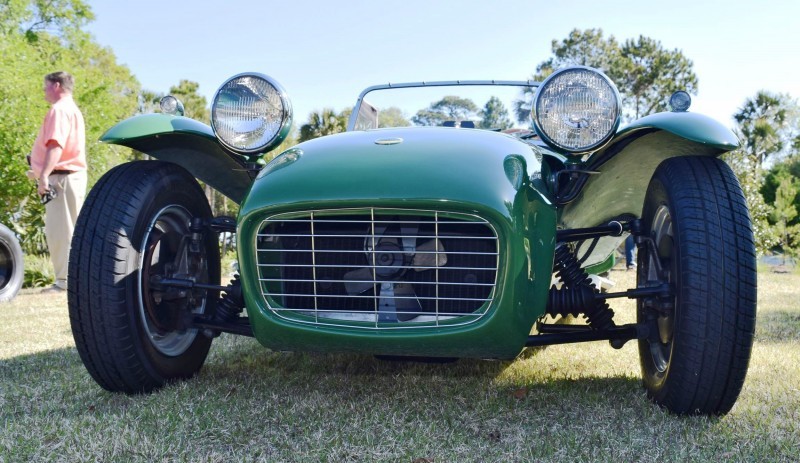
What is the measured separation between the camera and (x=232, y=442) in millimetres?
1953

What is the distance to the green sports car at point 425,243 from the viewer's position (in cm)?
200

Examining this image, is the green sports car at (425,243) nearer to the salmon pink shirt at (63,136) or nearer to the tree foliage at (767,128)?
the salmon pink shirt at (63,136)

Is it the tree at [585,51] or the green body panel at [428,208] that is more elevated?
the tree at [585,51]

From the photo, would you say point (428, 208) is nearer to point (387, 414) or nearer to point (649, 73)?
point (387, 414)

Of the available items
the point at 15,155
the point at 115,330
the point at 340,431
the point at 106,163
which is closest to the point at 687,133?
the point at 340,431

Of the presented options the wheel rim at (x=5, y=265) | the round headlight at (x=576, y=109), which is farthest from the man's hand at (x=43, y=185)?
the round headlight at (x=576, y=109)

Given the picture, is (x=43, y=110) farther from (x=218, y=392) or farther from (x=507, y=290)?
(x=507, y=290)

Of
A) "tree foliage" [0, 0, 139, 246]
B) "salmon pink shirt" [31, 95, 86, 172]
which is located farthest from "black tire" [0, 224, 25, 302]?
"tree foliage" [0, 0, 139, 246]

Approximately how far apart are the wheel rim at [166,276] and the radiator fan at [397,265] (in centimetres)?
85

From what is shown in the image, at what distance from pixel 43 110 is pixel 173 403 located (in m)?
7.68

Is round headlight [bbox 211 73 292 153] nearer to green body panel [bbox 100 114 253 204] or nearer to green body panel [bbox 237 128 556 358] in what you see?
green body panel [bbox 100 114 253 204]

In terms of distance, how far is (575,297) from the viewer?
2.29 m

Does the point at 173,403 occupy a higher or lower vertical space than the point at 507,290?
lower

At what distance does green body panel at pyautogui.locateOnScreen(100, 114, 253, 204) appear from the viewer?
8.25ft
